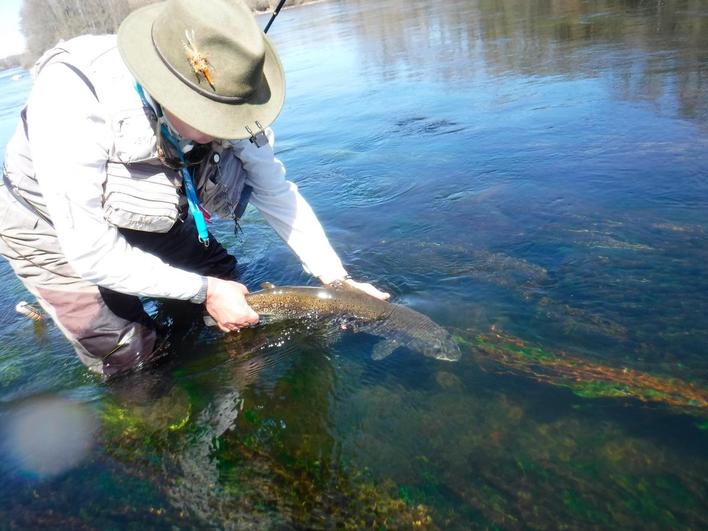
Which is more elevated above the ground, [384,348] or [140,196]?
[140,196]

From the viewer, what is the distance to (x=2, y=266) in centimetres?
688

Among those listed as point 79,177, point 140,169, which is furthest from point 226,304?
point 79,177

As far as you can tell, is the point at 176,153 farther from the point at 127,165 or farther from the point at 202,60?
the point at 202,60

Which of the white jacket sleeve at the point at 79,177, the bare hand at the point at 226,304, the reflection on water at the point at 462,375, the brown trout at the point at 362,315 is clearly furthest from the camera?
the brown trout at the point at 362,315

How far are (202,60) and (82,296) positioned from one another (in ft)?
6.46

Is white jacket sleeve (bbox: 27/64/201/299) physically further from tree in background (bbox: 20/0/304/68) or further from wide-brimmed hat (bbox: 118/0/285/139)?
tree in background (bbox: 20/0/304/68)

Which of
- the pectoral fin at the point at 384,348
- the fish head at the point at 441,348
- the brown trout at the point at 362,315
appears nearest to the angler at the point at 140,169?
the brown trout at the point at 362,315

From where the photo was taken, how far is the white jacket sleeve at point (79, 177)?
2514 millimetres

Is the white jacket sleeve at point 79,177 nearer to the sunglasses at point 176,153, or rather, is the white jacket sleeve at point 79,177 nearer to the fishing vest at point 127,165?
the fishing vest at point 127,165

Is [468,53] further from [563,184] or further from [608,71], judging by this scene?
[563,184]

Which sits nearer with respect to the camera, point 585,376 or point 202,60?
point 202,60

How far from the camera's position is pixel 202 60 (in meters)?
2.32

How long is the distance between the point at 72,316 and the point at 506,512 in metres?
2.94

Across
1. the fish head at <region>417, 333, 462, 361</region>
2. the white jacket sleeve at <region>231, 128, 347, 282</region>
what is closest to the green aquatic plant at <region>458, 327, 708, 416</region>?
the fish head at <region>417, 333, 462, 361</region>
